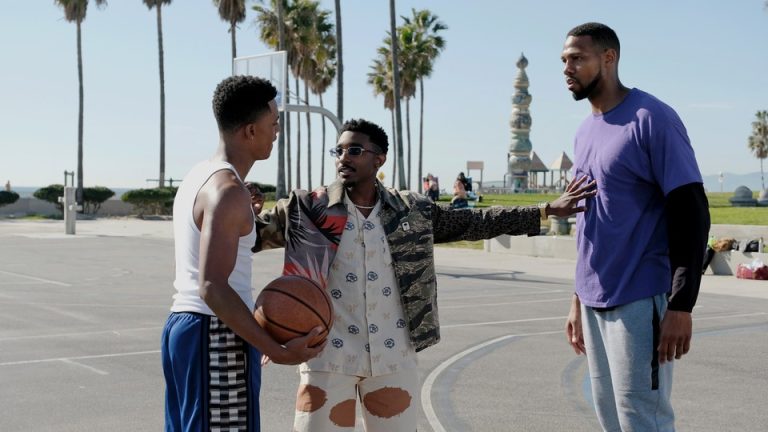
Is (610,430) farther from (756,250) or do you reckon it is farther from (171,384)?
(756,250)

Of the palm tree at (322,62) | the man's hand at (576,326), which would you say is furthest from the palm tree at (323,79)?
the man's hand at (576,326)

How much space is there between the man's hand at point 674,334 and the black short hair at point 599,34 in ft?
3.77

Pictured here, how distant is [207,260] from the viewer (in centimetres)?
357

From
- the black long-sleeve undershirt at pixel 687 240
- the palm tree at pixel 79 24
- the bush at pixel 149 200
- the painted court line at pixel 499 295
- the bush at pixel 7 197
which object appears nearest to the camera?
the black long-sleeve undershirt at pixel 687 240

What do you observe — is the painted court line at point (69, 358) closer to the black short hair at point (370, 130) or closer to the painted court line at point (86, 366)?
the painted court line at point (86, 366)

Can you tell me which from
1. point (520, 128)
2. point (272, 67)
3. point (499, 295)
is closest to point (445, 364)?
point (499, 295)

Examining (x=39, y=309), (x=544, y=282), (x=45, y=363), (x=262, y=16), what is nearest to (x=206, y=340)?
(x=45, y=363)

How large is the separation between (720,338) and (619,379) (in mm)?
8067

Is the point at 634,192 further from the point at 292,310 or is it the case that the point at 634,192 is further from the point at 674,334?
the point at 292,310

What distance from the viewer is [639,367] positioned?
3973mm

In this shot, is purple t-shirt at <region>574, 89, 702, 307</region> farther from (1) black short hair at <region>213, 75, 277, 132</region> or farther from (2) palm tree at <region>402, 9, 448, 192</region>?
(2) palm tree at <region>402, 9, 448, 192</region>

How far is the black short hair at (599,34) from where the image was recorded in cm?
426

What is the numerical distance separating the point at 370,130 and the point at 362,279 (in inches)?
28.5

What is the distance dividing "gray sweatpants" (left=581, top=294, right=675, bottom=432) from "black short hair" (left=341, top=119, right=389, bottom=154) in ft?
4.56
